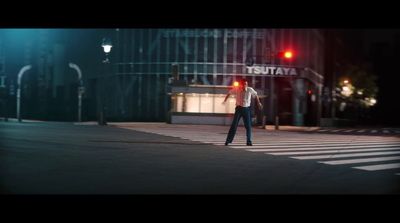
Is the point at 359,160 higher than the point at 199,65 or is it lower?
lower

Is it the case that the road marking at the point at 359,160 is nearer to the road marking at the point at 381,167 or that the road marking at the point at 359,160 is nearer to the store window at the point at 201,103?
the road marking at the point at 381,167

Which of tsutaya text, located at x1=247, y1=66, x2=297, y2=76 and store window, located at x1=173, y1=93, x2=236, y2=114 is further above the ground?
tsutaya text, located at x1=247, y1=66, x2=297, y2=76

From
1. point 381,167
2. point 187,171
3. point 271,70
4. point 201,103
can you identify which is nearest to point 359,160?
point 381,167

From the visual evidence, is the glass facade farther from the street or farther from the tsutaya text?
the street

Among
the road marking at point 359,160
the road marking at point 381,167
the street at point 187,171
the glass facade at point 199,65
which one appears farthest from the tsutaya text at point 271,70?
the road marking at point 381,167

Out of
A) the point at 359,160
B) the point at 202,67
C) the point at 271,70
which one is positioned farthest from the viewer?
the point at 202,67

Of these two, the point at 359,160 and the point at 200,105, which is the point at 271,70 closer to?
the point at 200,105

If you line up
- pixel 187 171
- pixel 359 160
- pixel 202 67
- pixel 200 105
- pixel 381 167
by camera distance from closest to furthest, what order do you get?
1. pixel 187 171
2. pixel 381 167
3. pixel 359 160
4. pixel 200 105
5. pixel 202 67

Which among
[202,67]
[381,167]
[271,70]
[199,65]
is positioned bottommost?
[381,167]

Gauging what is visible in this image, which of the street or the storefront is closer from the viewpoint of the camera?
the street

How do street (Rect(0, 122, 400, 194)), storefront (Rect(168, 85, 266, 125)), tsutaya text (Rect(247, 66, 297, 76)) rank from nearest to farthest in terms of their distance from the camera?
1. street (Rect(0, 122, 400, 194))
2. storefront (Rect(168, 85, 266, 125))
3. tsutaya text (Rect(247, 66, 297, 76))

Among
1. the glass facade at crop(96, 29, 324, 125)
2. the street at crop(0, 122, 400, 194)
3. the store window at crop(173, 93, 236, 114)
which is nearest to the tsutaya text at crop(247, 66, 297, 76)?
the glass facade at crop(96, 29, 324, 125)

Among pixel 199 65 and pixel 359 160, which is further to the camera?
pixel 199 65
